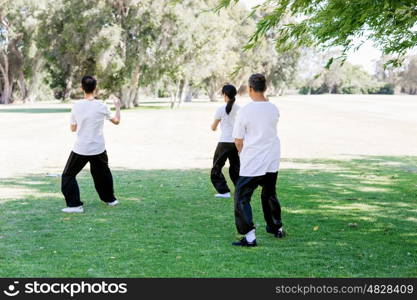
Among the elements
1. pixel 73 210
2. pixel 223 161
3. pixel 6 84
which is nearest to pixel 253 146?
pixel 223 161

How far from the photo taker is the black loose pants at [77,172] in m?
8.65

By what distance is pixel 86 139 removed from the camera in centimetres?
858

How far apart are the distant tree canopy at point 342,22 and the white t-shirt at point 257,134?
78cm

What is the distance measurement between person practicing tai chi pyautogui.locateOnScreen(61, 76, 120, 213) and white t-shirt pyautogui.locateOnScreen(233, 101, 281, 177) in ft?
9.05

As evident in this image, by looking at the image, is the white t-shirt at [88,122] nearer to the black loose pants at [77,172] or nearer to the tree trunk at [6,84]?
→ the black loose pants at [77,172]

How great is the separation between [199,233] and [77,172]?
2.42 meters

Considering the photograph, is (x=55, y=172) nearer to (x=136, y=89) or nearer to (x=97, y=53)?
(x=97, y=53)

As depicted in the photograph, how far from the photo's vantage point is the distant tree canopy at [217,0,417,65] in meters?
6.20

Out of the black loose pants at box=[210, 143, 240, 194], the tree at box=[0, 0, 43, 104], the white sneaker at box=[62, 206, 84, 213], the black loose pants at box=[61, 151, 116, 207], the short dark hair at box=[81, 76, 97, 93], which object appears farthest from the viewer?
the tree at box=[0, 0, 43, 104]

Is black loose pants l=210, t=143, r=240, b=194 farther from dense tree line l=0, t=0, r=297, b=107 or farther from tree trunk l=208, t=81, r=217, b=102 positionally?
tree trunk l=208, t=81, r=217, b=102

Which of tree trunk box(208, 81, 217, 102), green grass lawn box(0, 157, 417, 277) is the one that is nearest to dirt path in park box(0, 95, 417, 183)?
green grass lawn box(0, 157, 417, 277)

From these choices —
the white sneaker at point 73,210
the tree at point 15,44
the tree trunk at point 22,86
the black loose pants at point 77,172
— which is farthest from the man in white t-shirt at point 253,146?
the tree trunk at point 22,86

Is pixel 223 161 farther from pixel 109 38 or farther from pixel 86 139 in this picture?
pixel 109 38

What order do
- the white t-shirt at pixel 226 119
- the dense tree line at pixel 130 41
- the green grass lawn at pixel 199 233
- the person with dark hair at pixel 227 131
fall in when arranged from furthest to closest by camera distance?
the dense tree line at pixel 130 41
the white t-shirt at pixel 226 119
the person with dark hair at pixel 227 131
the green grass lawn at pixel 199 233
